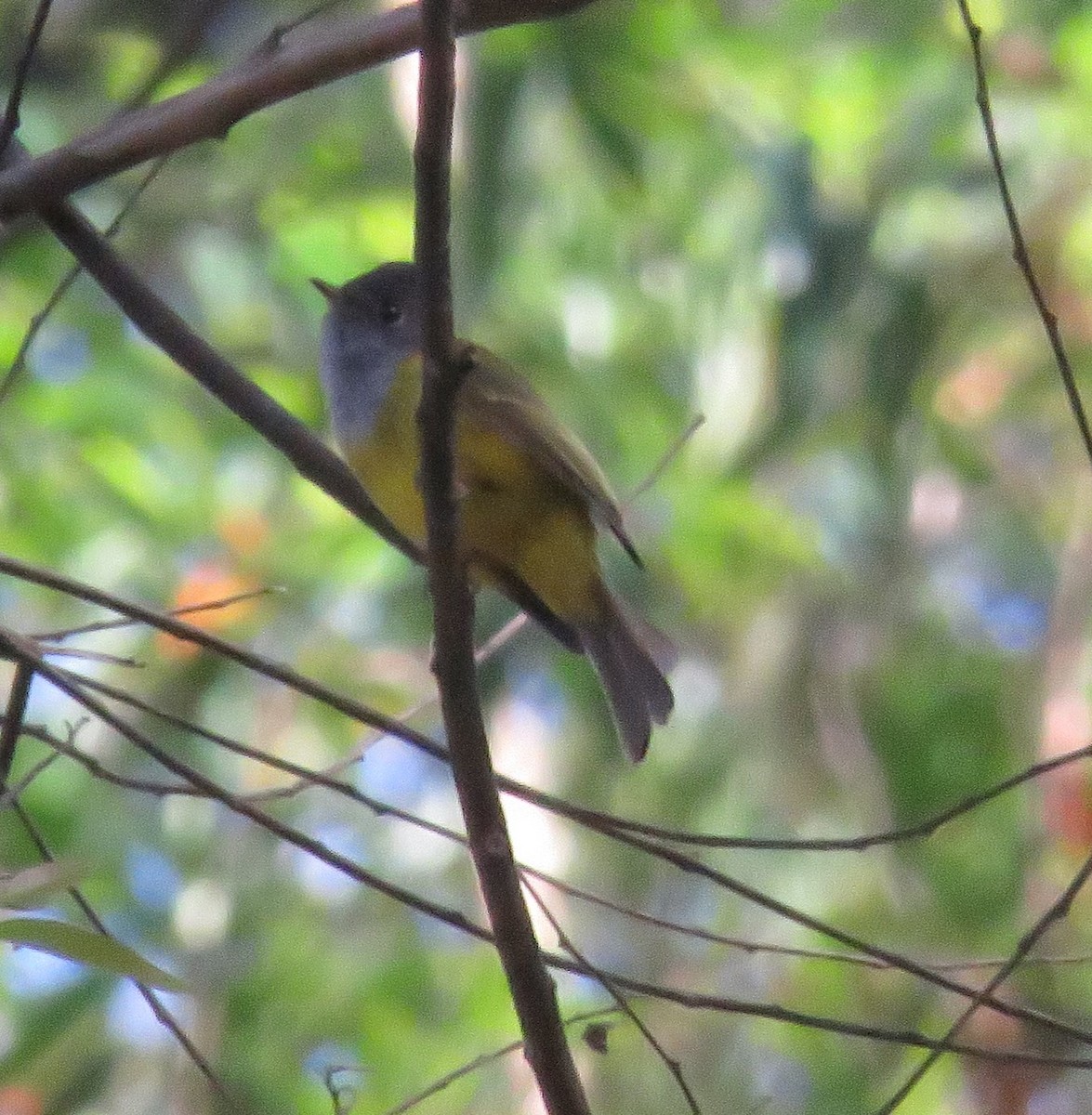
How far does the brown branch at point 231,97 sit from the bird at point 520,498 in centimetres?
79

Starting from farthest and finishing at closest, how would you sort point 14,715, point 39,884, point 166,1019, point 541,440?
point 541,440
point 14,715
point 166,1019
point 39,884

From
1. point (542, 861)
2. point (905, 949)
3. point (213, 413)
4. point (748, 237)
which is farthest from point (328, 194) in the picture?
point (905, 949)

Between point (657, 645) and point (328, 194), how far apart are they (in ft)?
9.21

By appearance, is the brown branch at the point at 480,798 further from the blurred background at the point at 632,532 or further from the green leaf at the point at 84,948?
the blurred background at the point at 632,532

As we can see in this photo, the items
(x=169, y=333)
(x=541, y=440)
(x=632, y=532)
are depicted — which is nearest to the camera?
(x=169, y=333)

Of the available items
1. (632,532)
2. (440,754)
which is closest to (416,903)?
(440,754)

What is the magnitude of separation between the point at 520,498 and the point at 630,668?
38cm

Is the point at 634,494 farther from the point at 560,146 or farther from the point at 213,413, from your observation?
the point at 560,146

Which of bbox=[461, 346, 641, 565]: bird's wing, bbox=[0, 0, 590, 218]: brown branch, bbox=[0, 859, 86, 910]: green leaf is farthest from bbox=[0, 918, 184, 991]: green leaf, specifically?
bbox=[461, 346, 641, 565]: bird's wing

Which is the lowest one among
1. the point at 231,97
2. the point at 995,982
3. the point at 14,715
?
the point at 995,982

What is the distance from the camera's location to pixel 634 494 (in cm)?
311

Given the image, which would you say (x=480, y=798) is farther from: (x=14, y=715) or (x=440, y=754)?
(x=14, y=715)

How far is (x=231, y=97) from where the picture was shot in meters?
2.50

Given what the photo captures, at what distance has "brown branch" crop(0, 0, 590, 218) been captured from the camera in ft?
7.79
